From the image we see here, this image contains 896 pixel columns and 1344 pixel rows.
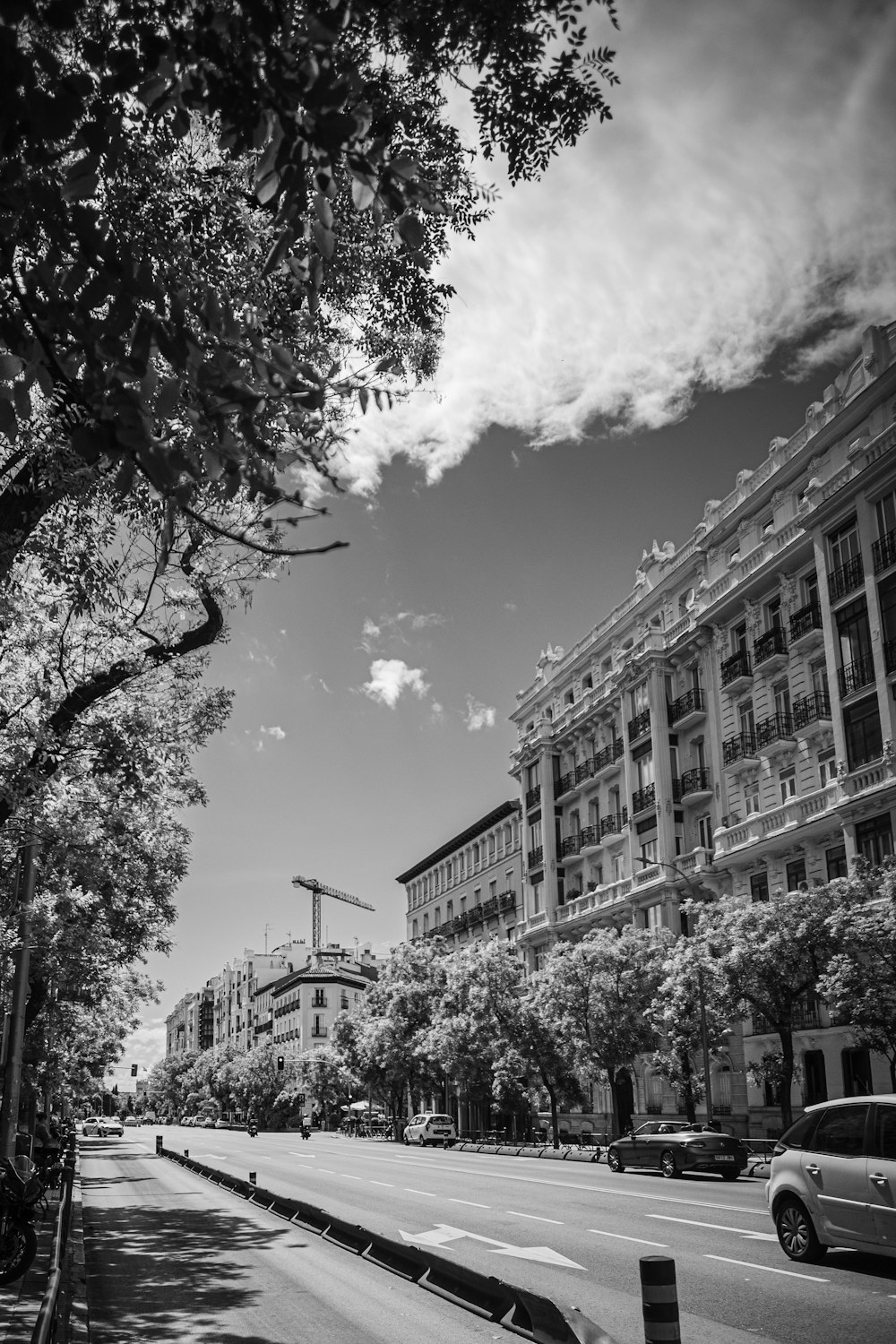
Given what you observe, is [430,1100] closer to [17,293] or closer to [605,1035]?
[605,1035]

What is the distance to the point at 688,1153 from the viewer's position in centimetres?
2716

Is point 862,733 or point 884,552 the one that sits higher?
point 884,552

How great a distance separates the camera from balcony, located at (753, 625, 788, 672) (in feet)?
132

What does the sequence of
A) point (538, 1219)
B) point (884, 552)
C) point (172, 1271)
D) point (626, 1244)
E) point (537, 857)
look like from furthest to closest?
point (537, 857), point (884, 552), point (538, 1219), point (626, 1244), point (172, 1271)

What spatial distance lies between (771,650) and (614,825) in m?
15.7

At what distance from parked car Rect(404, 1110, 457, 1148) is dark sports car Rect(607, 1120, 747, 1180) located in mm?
30700

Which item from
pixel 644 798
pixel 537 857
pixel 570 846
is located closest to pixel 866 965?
pixel 644 798

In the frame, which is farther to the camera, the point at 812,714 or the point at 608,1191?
the point at 812,714

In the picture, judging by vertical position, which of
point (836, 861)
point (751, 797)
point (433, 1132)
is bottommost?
point (433, 1132)

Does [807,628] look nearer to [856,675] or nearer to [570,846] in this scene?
[856,675]

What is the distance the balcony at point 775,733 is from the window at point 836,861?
4.47m

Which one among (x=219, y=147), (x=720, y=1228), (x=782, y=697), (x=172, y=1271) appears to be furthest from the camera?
(x=782, y=697)

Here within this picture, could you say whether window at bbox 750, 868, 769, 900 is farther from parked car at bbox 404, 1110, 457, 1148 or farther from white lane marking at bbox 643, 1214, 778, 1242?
parked car at bbox 404, 1110, 457, 1148

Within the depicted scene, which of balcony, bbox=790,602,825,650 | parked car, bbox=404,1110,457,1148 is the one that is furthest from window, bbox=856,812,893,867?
parked car, bbox=404,1110,457,1148
